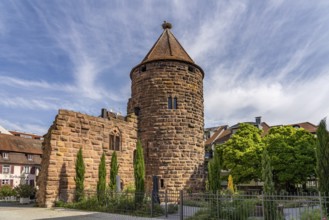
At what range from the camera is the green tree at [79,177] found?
A: 16.5 m

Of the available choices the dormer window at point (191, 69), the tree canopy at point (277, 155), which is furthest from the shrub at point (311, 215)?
the tree canopy at point (277, 155)

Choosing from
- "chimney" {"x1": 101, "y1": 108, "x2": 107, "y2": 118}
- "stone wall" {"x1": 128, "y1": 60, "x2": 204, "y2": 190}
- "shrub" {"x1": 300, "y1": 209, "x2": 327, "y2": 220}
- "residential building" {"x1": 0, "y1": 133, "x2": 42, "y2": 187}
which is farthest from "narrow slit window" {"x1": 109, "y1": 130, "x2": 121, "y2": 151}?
"residential building" {"x1": 0, "y1": 133, "x2": 42, "y2": 187}

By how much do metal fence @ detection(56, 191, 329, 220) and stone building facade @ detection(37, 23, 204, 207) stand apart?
2.50m

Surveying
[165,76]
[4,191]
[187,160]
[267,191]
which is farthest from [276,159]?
[4,191]

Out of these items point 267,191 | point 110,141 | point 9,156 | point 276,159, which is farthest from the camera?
point 9,156

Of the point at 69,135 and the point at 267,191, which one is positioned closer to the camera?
the point at 267,191

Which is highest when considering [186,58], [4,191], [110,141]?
[186,58]

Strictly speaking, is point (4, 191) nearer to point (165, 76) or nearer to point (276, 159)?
point (165, 76)

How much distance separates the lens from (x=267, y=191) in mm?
10547

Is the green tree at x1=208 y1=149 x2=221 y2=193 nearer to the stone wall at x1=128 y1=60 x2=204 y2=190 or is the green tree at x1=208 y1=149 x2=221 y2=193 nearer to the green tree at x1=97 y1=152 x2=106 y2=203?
the green tree at x1=97 y1=152 x2=106 y2=203

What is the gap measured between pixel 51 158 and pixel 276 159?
66.5 ft

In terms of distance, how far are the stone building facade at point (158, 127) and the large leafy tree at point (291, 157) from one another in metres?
10.9

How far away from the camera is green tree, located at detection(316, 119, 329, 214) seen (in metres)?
10.0

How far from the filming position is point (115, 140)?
19953mm
